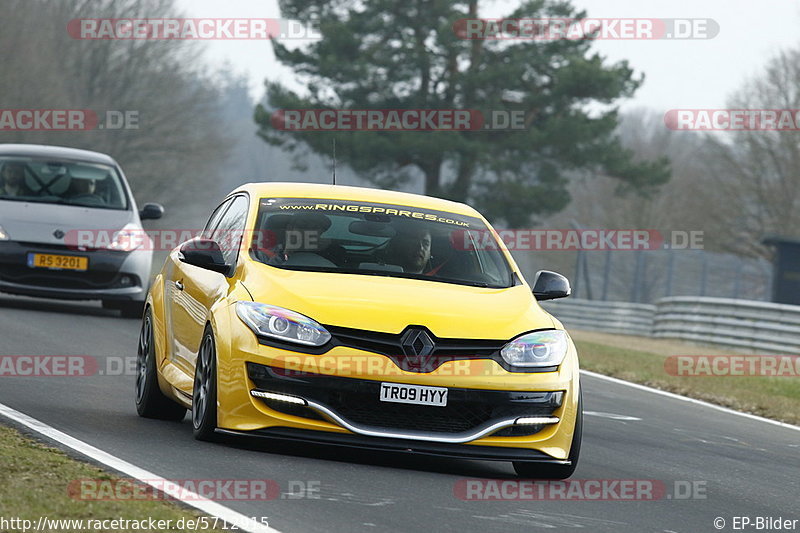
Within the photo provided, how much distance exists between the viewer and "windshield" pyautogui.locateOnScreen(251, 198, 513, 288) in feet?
28.3

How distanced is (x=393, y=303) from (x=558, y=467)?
4.08 feet

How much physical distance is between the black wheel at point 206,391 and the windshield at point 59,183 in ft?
32.2

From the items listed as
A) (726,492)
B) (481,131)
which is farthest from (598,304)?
(726,492)

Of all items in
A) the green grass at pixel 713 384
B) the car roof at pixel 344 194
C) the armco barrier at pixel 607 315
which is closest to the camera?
the car roof at pixel 344 194

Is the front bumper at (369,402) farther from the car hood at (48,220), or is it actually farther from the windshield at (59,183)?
the windshield at (59,183)

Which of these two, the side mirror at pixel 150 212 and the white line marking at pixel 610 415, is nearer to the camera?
the white line marking at pixel 610 415

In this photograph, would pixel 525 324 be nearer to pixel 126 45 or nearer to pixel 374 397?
pixel 374 397

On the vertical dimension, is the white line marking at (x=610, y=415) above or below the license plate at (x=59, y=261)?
below

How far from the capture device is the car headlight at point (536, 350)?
7.82m

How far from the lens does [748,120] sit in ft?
182

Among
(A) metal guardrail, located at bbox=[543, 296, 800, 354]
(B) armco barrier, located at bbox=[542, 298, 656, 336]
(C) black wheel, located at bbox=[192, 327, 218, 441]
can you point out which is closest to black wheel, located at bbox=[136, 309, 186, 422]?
(C) black wheel, located at bbox=[192, 327, 218, 441]

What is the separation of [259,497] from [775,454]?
556cm

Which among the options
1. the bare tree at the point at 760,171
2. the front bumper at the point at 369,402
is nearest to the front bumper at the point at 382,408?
the front bumper at the point at 369,402

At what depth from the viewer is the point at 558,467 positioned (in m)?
8.09
